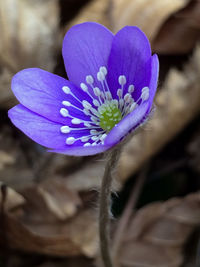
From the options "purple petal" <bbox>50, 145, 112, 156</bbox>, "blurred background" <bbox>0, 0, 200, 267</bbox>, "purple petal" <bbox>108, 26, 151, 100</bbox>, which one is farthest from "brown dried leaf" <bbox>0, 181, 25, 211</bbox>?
"purple petal" <bbox>50, 145, 112, 156</bbox>

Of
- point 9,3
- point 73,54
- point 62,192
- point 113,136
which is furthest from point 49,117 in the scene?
point 9,3

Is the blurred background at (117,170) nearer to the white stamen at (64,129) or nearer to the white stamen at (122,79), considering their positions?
the white stamen at (122,79)

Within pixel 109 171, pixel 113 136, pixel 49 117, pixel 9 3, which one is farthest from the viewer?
pixel 9 3

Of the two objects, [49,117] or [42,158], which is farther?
[42,158]

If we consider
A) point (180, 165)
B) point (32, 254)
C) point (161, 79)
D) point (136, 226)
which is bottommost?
point (32, 254)

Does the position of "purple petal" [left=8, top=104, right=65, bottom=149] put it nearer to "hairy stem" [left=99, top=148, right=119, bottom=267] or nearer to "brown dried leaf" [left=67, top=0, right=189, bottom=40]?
"hairy stem" [left=99, top=148, right=119, bottom=267]

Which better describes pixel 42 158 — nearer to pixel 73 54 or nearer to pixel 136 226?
pixel 136 226

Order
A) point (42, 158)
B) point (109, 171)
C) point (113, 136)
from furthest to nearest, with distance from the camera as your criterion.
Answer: point (42, 158) → point (109, 171) → point (113, 136)

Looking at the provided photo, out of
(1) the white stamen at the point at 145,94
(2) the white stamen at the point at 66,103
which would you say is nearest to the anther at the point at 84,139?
(2) the white stamen at the point at 66,103
